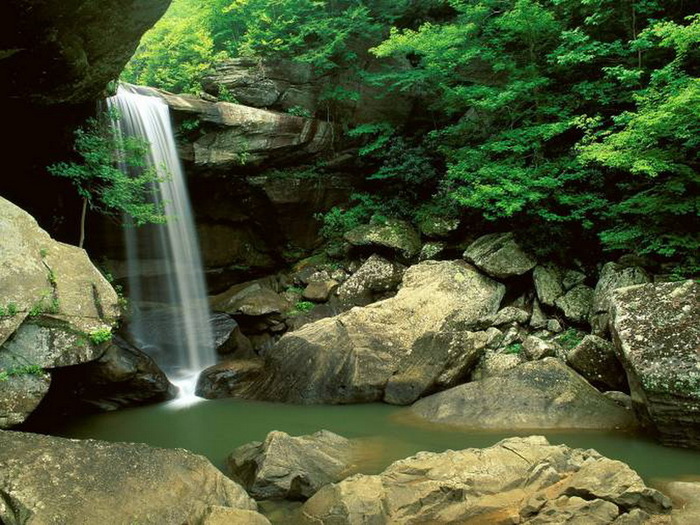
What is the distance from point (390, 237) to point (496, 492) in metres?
9.52

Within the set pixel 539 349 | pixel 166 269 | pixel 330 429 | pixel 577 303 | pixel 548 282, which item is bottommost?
pixel 330 429

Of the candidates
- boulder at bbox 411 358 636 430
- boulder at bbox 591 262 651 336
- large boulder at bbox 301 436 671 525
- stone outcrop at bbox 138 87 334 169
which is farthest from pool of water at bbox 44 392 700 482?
stone outcrop at bbox 138 87 334 169

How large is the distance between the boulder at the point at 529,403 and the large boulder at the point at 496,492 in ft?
7.08

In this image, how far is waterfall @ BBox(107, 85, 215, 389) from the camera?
12641mm

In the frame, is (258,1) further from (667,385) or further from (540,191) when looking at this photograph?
(667,385)

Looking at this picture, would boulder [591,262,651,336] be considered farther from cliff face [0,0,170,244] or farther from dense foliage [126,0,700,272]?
cliff face [0,0,170,244]

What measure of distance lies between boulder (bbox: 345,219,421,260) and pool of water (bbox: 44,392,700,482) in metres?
5.53

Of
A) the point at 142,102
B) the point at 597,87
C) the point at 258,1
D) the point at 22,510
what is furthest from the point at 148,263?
the point at 597,87

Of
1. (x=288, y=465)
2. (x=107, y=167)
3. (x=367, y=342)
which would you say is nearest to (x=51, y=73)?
(x=107, y=167)

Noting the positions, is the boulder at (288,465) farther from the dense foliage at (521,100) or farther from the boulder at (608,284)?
the dense foliage at (521,100)

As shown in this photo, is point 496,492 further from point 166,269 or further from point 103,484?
point 166,269

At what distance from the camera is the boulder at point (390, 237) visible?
13.8 metres

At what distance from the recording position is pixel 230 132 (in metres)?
13.8

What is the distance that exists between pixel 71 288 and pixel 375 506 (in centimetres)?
572
